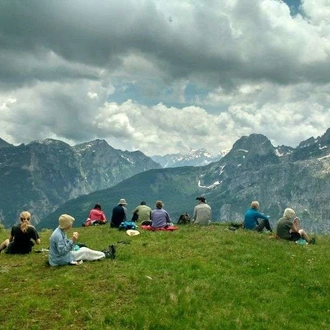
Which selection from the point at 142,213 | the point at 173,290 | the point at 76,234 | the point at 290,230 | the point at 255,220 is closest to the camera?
the point at 173,290

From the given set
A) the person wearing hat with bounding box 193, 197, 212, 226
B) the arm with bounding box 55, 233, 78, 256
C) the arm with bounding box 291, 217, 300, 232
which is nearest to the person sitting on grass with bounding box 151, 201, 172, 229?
the person wearing hat with bounding box 193, 197, 212, 226

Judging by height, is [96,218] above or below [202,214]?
below

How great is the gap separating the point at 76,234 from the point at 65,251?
1109mm

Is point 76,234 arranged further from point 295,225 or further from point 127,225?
point 295,225

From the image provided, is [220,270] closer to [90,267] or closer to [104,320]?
[90,267]

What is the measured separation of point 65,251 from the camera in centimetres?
2106

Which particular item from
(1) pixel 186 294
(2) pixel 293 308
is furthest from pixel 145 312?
(2) pixel 293 308

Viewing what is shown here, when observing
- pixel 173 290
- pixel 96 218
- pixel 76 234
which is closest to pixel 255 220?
pixel 96 218

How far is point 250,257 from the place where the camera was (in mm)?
22344

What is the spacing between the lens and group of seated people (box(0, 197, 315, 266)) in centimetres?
2131

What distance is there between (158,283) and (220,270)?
3984 mm

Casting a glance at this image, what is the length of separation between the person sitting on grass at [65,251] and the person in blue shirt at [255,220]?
741 inches

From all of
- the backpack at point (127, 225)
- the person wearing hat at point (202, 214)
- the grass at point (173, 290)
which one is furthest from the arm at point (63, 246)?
the person wearing hat at point (202, 214)

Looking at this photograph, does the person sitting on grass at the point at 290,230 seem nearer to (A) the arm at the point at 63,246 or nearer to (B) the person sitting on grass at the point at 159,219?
(B) the person sitting on grass at the point at 159,219
